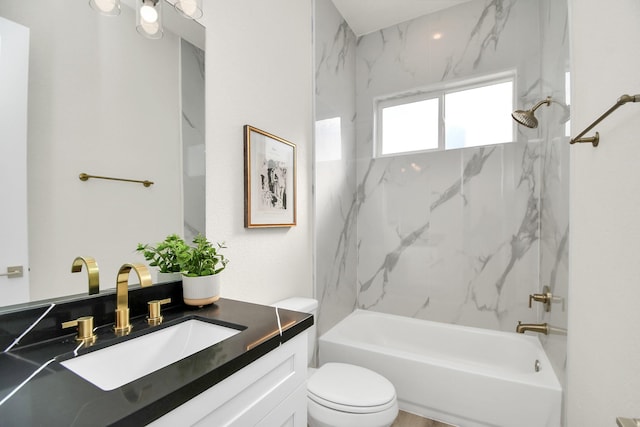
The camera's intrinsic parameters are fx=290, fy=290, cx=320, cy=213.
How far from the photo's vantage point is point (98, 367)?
0.74 m

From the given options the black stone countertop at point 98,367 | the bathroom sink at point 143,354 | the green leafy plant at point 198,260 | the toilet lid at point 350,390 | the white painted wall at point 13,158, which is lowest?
the toilet lid at point 350,390

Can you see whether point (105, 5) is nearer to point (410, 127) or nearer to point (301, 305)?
point (301, 305)

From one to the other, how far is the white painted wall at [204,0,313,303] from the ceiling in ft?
1.74

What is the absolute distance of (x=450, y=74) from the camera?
241cm

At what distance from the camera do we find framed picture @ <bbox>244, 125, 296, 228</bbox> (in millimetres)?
1490

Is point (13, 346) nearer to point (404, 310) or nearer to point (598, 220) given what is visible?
point (598, 220)

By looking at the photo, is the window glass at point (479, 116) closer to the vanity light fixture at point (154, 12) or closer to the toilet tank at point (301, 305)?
the toilet tank at point (301, 305)

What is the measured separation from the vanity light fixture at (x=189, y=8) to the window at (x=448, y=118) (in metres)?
1.93

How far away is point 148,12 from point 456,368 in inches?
89.3

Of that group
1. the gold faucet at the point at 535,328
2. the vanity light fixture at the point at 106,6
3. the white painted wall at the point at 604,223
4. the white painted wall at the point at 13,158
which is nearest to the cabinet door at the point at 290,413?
the white painted wall at the point at 13,158

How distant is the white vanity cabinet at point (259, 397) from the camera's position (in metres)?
0.61

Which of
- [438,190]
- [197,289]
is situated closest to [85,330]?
[197,289]

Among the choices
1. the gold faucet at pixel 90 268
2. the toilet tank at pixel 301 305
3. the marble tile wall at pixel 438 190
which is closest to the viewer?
the gold faucet at pixel 90 268

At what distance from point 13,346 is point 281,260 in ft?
3.91
